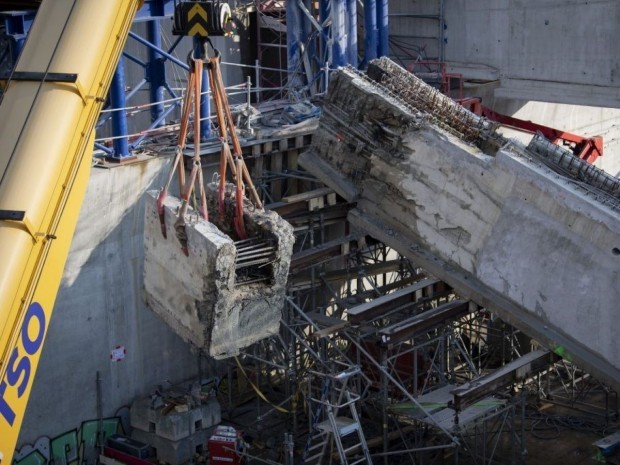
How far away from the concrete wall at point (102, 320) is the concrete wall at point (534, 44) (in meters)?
10.6

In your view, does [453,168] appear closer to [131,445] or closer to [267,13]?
[131,445]

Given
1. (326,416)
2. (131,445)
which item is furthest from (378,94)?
(131,445)

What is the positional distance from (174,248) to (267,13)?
1673 cm

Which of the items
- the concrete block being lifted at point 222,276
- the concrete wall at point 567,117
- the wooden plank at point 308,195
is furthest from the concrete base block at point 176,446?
the concrete wall at point 567,117

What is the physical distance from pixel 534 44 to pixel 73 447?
1510 cm

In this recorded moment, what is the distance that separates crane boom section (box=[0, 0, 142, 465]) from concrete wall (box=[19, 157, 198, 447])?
8.29 meters

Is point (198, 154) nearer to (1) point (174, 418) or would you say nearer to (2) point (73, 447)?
(1) point (174, 418)

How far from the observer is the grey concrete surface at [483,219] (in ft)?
69.2

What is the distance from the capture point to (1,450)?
1339 cm

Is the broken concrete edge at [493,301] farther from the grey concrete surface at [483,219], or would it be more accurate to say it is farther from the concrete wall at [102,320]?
the concrete wall at [102,320]

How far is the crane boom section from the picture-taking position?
44.2 ft

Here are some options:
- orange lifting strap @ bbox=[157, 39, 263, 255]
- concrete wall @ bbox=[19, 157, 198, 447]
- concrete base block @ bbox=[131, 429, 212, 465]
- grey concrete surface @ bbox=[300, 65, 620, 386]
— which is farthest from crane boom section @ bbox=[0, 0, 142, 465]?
concrete base block @ bbox=[131, 429, 212, 465]

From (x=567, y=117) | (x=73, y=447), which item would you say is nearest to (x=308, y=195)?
(x=73, y=447)

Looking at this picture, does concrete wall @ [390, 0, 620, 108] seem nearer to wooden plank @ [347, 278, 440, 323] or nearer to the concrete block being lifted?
wooden plank @ [347, 278, 440, 323]
